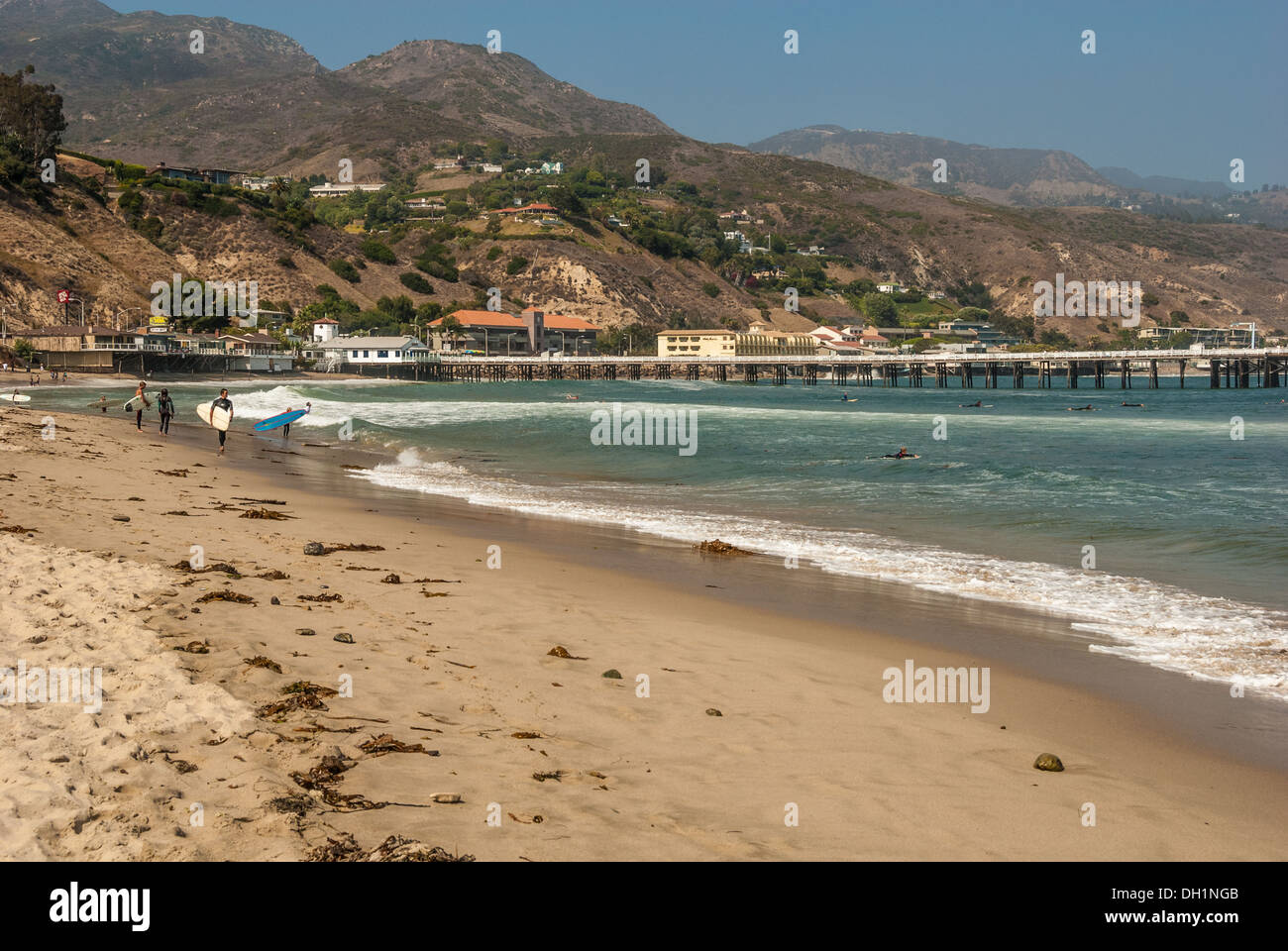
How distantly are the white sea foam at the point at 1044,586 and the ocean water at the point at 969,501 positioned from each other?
46 millimetres

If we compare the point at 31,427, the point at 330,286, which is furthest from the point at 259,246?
the point at 31,427

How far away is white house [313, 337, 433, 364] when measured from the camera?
4914 inches

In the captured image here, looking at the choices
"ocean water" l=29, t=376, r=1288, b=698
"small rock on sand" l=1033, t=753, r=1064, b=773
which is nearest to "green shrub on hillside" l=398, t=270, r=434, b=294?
"ocean water" l=29, t=376, r=1288, b=698

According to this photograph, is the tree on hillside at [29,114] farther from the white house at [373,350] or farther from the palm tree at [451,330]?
the palm tree at [451,330]

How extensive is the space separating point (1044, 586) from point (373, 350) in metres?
119

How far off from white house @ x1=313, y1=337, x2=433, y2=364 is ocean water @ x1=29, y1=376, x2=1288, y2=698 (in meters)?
71.2

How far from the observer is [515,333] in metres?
163

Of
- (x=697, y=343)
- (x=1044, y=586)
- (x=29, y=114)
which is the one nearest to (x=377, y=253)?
(x=29, y=114)

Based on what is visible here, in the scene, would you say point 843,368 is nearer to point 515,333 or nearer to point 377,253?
point 515,333

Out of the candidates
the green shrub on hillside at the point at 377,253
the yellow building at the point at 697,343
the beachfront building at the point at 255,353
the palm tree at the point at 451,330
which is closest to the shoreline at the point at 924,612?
the beachfront building at the point at 255,353

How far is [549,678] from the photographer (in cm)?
848
